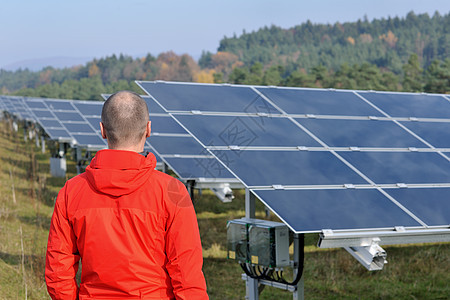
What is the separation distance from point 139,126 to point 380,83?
52011mm

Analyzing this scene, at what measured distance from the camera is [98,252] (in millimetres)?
3291

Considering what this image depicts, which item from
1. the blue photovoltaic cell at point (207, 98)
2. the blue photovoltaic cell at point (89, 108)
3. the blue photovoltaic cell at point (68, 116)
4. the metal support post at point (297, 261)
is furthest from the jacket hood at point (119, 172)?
the blue photovoltaic cell at point (68, 116)

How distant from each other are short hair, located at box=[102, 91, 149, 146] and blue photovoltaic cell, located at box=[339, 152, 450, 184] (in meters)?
4.82

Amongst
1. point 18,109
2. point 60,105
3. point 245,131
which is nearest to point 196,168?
point 245,131

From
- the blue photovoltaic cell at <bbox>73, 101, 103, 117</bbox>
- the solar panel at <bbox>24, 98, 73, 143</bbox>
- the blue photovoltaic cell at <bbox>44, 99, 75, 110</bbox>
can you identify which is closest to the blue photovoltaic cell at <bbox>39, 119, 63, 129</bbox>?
the solar panel at <bbox>24, 98, 73, 143</bbox>

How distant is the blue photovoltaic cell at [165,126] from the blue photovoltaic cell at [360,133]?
5.48 meters

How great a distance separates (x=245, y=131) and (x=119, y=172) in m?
4.94

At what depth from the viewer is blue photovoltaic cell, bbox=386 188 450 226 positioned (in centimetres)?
698

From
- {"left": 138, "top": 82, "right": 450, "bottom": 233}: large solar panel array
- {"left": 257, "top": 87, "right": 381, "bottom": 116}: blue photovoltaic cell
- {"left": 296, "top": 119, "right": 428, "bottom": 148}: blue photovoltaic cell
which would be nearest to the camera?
{"left": 138, "top": 82, "right": 450, "bottom": 233}: large solar panel array

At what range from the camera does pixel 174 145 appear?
13.1m

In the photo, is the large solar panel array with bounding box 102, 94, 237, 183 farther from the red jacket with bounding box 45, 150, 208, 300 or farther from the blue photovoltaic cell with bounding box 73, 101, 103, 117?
the blue photovoltaic cell with bounding box 73, 101, 103, 117

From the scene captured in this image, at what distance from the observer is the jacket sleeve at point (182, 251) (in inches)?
127

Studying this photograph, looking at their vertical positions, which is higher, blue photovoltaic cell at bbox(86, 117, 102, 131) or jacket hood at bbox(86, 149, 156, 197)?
jacket hood at bbox(86, 149, 156, 197)

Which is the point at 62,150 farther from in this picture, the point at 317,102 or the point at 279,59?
the point at 279,59
